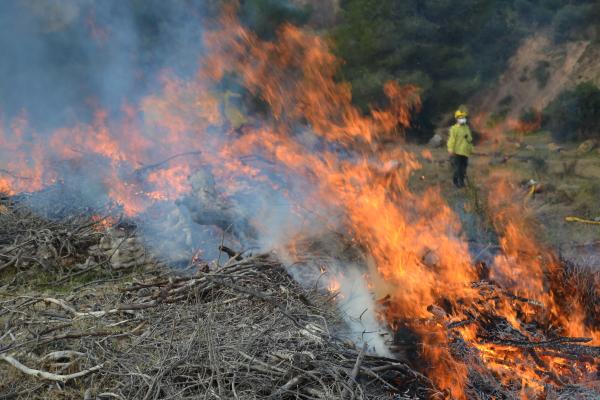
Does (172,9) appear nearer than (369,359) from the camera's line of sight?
No

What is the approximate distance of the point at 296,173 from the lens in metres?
9.26

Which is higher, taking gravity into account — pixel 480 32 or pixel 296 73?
pixel 480 32

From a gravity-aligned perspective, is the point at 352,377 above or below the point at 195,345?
above

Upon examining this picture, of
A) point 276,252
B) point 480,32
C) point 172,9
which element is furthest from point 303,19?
point 276,252

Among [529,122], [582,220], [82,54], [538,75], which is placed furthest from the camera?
[538,75]

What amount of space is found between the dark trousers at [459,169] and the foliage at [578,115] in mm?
5474

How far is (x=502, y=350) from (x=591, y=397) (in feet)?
2.79

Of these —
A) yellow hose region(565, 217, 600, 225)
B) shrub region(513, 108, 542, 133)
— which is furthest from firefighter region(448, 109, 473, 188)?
shrub region(513, 108, 542, 133)

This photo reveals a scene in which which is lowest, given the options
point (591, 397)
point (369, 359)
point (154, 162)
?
point (154, 162)

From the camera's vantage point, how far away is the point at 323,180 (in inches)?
359

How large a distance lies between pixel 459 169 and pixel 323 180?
4508mm

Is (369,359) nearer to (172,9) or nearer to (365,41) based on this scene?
(172,9)

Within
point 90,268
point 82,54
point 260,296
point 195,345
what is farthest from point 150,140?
point 195,345

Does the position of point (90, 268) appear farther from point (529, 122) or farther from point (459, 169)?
point (529, 122)
